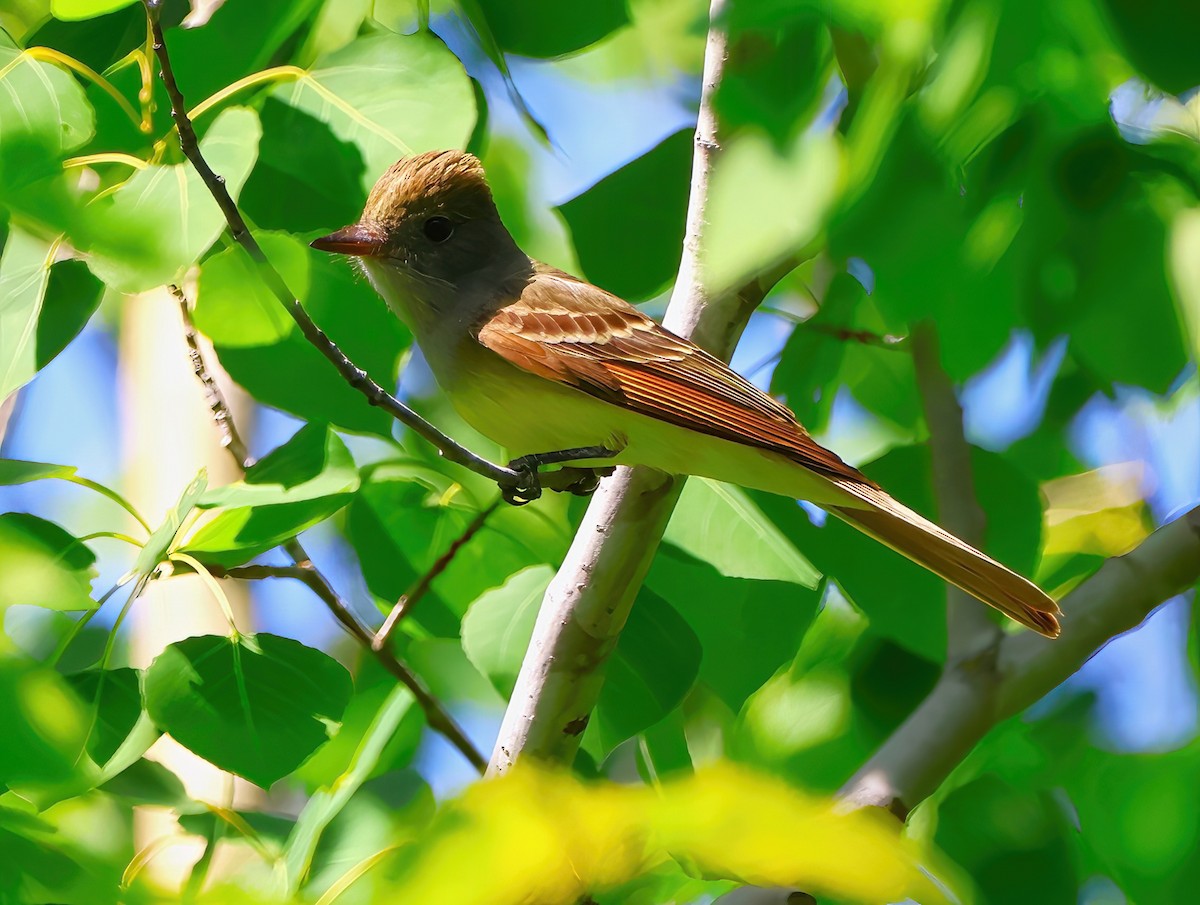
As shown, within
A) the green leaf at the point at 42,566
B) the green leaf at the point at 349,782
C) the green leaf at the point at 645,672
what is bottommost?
the green leaf at the point at 349,782

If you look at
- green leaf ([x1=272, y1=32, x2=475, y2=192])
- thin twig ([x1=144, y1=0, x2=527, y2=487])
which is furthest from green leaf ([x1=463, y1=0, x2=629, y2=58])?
thin twig ([x1=144, y1=0, x2=527, y2=487])

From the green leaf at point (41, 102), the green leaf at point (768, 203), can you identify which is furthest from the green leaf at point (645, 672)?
the green leaf at point (768, 203)

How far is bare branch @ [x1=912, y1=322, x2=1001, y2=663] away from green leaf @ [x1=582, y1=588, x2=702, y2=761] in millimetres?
371

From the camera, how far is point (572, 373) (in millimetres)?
1895

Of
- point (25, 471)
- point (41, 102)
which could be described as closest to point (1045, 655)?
point (25, 471)

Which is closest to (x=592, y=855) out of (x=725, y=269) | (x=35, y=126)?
(x=725, y=269)

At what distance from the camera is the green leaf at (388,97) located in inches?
58.6

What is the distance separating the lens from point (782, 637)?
1600 mm

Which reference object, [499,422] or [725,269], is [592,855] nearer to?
[725,269]

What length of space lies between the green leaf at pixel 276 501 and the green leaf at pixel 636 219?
0.47 m

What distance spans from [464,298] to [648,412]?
1.40 feet

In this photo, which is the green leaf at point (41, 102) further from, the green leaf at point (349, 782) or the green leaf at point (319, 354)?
the green leaf at point (349, 782)

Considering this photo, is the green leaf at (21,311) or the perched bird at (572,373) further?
the perched bird at (572,373)

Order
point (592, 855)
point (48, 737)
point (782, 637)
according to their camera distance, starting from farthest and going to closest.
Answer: point (782, 637), point (48, 737), point (592, 855)
